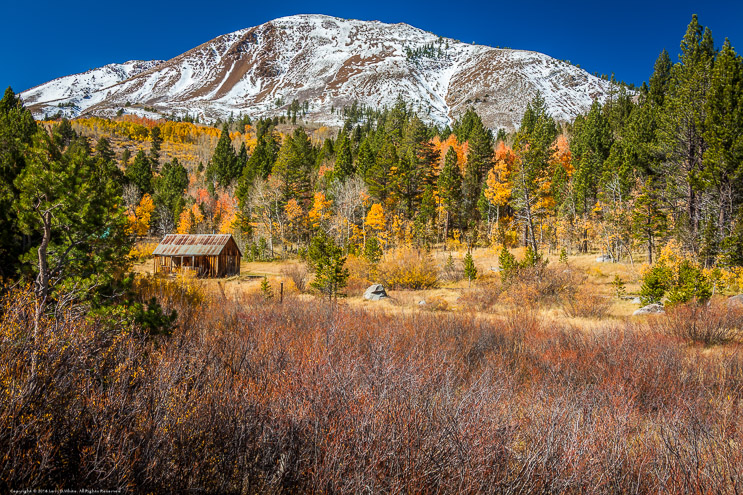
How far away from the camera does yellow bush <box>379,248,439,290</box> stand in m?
23.1

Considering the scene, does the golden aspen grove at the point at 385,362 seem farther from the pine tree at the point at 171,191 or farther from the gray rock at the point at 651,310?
the pine tree at the point at 171,191

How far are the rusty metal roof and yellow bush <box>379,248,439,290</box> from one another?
16.1m

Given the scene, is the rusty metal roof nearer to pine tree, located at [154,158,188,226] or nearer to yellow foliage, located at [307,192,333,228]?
yellow foliage, located at [307,192,333,228]

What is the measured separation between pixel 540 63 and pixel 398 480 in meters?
233

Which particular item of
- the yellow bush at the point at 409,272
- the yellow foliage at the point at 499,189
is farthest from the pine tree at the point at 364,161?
the yellow bush at the point at 409,272

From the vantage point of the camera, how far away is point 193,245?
102 ft

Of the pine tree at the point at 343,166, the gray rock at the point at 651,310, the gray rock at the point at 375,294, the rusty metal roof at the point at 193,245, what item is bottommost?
the gray rock at the point at 375,294

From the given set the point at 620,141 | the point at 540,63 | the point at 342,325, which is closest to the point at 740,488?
the point at 342,325

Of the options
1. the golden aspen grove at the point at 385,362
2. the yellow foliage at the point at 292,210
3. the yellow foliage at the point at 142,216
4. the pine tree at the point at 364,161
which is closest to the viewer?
the golden aspen grove at the point at 385,362

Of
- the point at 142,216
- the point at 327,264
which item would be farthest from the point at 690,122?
the point at 142,216

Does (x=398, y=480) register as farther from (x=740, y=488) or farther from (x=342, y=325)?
(x=342, y=325)

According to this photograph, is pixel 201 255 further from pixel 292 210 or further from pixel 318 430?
pixel 318 430

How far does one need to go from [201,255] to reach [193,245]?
6.11 ft

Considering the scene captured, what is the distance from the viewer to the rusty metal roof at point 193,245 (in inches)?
1193
